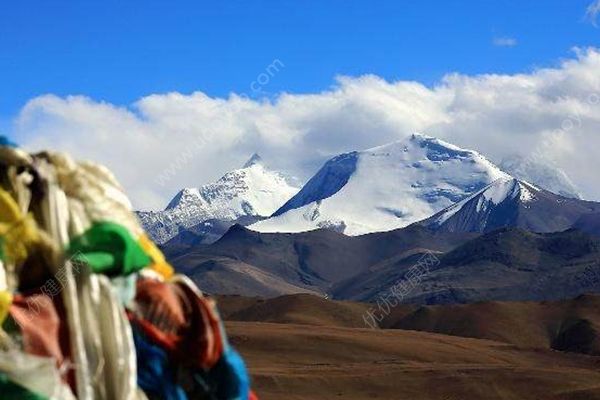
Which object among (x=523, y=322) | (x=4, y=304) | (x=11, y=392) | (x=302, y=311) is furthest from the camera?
(x=302, y=311)

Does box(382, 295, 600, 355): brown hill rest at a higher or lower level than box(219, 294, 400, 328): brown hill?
higher

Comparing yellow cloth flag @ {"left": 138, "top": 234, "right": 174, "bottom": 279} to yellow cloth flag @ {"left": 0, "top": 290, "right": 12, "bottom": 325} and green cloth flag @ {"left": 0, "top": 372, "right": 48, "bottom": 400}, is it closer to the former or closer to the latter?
yellow cloth flag @ {"left": 0, "top": 290, "right": 12, "bottom": 325}

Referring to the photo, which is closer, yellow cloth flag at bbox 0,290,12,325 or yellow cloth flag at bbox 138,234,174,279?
yellow cloth flag at bbox 0,290,12,325

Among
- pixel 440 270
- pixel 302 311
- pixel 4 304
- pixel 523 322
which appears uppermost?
pixel 440 270

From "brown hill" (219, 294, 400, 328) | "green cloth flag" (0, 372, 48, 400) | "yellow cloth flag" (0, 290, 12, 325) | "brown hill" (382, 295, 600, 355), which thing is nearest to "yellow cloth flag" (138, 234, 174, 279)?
"yellow cloth flag" (0, 290, 12, 325)

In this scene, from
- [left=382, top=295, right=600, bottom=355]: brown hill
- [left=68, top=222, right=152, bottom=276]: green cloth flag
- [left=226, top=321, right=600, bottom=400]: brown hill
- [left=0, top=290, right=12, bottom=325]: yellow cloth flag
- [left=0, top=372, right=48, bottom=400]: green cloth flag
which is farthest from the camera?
[left=382, top=295, right=600, bottom=355]: brown hill

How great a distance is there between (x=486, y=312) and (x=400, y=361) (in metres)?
30.6

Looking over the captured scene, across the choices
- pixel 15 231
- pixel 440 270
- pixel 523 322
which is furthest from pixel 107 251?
pixel 440 270

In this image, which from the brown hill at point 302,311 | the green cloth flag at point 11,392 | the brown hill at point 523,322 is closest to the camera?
the green cloth flag at point 11,392

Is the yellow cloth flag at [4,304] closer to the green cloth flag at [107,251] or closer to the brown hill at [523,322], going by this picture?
the green cloth flag at [107,251]

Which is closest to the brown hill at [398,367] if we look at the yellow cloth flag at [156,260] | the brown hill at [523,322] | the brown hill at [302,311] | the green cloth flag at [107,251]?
the brown hill at [523,322]

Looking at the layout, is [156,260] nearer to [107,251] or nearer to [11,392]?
[107,251]

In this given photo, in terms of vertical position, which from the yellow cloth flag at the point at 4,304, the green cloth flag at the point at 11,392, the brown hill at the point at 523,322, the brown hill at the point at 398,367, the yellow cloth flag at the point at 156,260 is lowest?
the brown hill at the point at 398,367

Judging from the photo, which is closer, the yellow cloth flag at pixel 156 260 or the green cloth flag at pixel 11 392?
the green cloth flag at pixel 11 392
